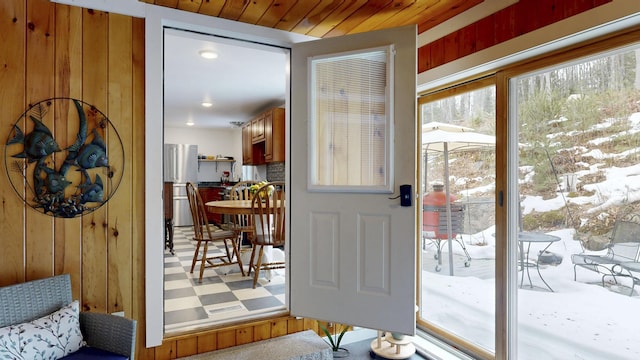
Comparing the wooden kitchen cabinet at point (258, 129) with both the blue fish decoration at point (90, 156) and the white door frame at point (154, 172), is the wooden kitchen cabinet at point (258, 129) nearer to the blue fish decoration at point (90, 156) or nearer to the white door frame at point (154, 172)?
the white door frame at point (154, 172)

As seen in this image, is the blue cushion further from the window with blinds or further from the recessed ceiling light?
the recessed ceiling light

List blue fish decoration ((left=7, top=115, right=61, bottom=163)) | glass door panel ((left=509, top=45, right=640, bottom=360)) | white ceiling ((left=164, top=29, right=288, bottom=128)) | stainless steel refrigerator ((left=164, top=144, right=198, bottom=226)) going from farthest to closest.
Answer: stainless steel refrigerator ((left=164, top=144, right=198, bottom=226))
white ceiling ((left=164, top=29, right=288, bottom=128))
blue fish decoration ((left=7, top=115, right=61, bottom=163))
glass door panel ((left=509, top=45, right=640, bottom=360))

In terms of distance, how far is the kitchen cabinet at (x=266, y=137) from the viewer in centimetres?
554

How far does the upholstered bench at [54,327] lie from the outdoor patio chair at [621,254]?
2.35 metres

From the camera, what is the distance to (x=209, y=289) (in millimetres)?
3414

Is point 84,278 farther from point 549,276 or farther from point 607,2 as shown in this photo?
point 607,2

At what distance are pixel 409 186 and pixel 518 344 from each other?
1.17 m

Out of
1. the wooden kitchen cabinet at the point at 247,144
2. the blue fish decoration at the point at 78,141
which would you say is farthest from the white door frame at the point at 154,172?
the wooden kitchen cabinet at the point at 247,144

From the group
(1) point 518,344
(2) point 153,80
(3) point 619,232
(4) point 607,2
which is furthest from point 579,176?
(2) point 153,80

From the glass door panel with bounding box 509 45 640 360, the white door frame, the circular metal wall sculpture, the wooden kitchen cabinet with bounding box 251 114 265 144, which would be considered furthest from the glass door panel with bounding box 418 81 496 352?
the wooden kitchen cabinet with bounding box 251 114 265 144

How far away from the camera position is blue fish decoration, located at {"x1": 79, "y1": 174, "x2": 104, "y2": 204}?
2.05 meters

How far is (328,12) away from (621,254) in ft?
6.99

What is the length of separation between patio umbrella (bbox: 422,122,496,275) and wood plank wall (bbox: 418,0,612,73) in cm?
47

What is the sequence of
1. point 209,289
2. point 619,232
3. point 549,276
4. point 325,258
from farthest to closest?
point 209,289 < point 325,258 < point 549,276 < point 619,232
